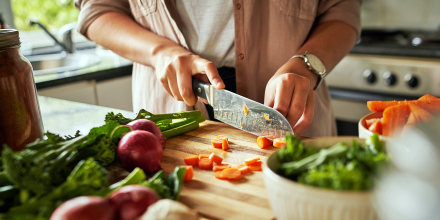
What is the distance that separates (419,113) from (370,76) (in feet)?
5.90

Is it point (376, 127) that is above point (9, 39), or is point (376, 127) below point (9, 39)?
below

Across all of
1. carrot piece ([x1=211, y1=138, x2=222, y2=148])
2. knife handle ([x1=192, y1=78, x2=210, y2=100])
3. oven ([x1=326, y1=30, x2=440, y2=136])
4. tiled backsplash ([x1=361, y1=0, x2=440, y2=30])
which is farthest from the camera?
tiled backsplash ([x1=361, y1=0, x2=440, y2=30])

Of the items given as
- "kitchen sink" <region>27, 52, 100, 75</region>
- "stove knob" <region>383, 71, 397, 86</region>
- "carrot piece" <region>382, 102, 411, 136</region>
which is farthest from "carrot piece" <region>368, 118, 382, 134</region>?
"kitchen sink" <region>27, 52, 100, 75</region>

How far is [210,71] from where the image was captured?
1.27 m

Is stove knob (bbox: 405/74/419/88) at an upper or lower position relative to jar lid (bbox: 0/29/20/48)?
lower

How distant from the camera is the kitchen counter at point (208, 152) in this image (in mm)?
848

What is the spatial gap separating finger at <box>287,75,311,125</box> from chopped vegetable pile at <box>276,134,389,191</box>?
18.3 inches

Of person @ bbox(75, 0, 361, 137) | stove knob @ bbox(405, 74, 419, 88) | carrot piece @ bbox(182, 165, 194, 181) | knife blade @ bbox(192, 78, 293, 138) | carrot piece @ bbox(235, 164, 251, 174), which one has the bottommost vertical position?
stove knob @ bbox(405, 74, 419, 88)

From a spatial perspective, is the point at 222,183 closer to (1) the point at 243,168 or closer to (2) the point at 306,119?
(1) the point at 243,168

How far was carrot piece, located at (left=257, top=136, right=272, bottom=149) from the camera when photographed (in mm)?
1145

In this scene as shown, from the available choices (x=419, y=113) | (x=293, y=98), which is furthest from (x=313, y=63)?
(x=419, y=113)

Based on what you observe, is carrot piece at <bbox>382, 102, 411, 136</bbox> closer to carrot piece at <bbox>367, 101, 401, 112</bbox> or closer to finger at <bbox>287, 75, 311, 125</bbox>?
carrot piece at <bbox>367, 101, 401, 112</bbox>

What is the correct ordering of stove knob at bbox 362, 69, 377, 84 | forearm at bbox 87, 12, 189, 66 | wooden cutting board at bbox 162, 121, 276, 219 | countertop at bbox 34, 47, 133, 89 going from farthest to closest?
stove knob at bbox 362, 69, 377, 84
countertop at bbox 34, 47, 133, 89
forearm at bbox 87, 12, 189, 66
wooden cutting board at bbox 162, 121, 276, 219

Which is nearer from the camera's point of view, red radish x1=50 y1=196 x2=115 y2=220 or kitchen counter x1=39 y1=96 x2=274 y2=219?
red radish x1=50 y1=196 x2=115 y2=220
